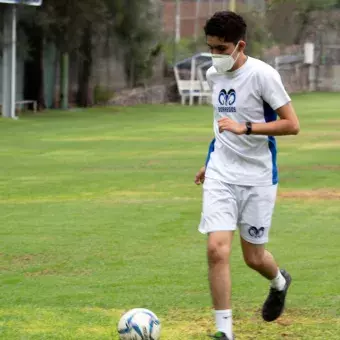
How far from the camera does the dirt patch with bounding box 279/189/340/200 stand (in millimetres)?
15844

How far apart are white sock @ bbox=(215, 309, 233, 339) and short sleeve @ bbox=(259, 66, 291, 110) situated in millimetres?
1357

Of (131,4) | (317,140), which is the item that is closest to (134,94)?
(131,4)

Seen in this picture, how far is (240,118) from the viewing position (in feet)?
24.1

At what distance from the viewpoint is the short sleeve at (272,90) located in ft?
23.8

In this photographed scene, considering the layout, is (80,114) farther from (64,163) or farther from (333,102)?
(64,163)

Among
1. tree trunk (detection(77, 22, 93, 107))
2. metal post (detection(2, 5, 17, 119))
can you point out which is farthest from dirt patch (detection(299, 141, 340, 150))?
tree trunk (detection(77, 22, 93, 107))

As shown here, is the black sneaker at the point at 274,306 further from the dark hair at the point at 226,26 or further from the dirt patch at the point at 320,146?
the dirt patch at the point at 320,146

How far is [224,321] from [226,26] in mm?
1859

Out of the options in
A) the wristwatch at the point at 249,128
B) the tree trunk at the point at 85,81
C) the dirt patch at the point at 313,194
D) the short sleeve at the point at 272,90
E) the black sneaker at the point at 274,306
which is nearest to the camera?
the wristwatch at the point at 249,128

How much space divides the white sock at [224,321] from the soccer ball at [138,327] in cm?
37

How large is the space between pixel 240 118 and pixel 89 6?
32669 millimetres

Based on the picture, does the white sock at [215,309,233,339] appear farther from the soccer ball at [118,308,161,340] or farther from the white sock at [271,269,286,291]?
the white sock at [271,269,286,291]

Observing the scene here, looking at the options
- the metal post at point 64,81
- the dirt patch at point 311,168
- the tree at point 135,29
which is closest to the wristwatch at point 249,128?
the dirt patch at point 311,168

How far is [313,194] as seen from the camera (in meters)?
16.3
